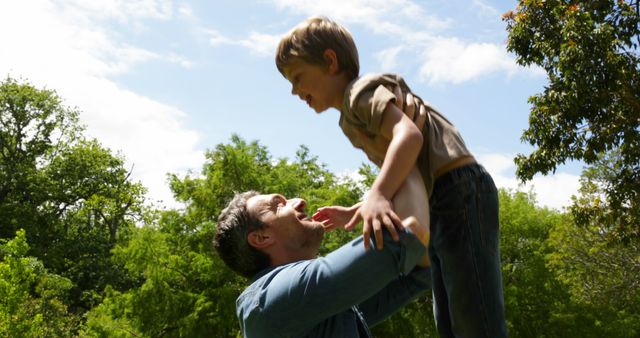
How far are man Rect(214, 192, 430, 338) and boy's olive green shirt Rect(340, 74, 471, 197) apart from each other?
38cm

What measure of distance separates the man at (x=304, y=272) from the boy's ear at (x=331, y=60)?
0.58 meters

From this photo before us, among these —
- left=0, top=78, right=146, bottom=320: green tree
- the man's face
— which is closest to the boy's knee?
the man's face

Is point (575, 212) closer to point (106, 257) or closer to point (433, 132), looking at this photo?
point (433, 132)

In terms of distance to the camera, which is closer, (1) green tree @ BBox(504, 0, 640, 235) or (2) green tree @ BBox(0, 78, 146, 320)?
(1) green tree @ BBox(504, 0, 640, 235)

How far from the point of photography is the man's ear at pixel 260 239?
8.63 feet

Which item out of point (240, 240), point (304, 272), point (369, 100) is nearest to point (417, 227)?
point (304, 272)

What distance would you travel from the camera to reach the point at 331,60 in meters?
2.71

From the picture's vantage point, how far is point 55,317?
29.7 m

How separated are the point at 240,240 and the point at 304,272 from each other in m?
0.66

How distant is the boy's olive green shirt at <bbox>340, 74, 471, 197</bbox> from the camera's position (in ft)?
8.15

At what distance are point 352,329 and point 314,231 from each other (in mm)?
446

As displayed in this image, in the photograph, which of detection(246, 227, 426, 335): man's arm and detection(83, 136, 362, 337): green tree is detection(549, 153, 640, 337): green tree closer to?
detection(83, 136, 362, 337): green tree

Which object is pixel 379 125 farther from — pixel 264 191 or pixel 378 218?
pixel 264 191

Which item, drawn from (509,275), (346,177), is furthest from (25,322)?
(509,275)
